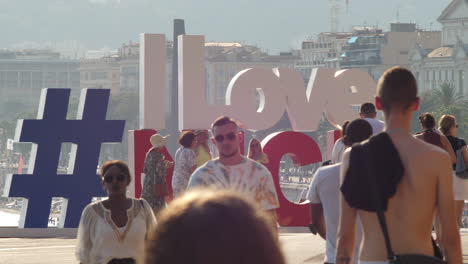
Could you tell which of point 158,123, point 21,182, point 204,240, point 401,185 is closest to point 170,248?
point 204,240

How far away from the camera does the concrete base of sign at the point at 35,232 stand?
19.6 m

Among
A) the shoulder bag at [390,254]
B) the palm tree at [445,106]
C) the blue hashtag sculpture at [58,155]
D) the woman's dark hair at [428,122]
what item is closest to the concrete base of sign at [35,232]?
the blue hashtag sculpture at [58,155]

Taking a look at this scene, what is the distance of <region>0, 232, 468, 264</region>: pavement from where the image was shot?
1476cm

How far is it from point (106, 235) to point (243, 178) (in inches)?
33.7

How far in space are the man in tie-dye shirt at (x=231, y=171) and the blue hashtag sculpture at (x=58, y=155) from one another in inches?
484

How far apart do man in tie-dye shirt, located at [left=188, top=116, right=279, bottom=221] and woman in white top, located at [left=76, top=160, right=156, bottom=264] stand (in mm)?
403

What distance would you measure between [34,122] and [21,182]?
0.92m

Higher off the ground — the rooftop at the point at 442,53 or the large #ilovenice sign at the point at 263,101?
the rooftop at the point at 442,53

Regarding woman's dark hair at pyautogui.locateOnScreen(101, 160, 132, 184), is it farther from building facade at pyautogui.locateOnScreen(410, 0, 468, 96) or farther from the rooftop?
the rooftop

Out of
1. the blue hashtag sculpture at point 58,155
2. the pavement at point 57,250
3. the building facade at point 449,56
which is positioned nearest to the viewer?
the pavement at point 57,250

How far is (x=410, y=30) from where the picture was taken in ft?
611

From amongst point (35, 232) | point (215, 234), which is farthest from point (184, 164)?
point (215, 234)

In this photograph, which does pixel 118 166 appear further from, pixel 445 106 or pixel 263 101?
pixel 445 106

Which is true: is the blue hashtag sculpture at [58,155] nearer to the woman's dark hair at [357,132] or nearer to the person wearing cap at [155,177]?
the person wearing cap at [155,177]
